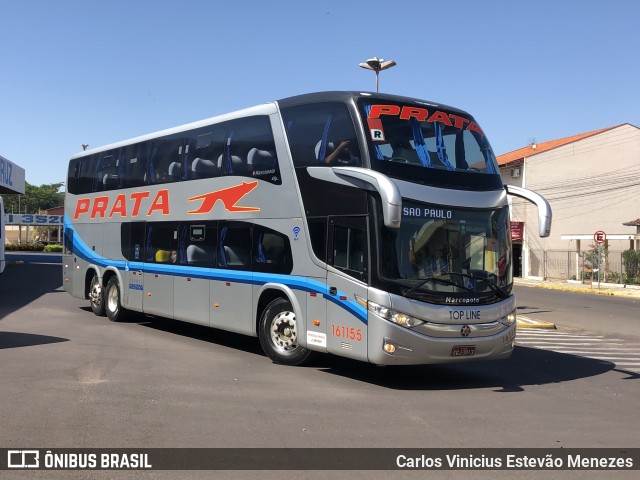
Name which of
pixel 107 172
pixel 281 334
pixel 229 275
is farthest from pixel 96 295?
pixel 281 334

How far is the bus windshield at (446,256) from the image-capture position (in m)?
8.94

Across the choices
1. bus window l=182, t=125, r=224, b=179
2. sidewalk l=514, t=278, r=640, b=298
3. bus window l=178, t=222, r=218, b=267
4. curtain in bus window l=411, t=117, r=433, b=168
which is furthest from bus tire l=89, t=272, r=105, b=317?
sidewalk l=514, t=278, r=640, b=298

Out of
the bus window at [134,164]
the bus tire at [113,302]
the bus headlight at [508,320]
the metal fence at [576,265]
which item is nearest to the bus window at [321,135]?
the bus headlight at [508,320]

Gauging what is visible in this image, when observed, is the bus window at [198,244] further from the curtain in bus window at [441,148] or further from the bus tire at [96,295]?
the curtain in bus window at [441,148]

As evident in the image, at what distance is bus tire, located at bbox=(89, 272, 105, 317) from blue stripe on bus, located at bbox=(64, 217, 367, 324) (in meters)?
0.47

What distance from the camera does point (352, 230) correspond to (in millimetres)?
9352

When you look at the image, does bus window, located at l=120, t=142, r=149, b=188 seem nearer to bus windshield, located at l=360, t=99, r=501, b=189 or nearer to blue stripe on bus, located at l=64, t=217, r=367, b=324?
blue stripe on bus, located at l=64, t=217, r=367, b=324

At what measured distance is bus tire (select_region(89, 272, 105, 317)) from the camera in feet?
54.5

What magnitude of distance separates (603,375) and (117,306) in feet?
34.2

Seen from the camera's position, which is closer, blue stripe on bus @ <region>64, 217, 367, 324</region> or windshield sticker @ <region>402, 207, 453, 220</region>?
windshield sticker @ <region>402, 207, 453, 220</region>

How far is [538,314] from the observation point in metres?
21.6

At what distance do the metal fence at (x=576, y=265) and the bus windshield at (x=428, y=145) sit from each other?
30238 millimetres

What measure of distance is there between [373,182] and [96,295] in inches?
405
